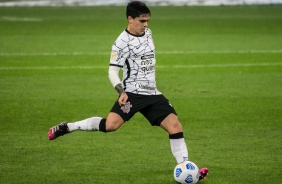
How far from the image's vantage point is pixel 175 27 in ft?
85.6

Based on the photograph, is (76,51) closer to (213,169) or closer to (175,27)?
(175,27)

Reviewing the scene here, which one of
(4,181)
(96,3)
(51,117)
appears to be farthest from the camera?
(96,3)

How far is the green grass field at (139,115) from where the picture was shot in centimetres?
1033

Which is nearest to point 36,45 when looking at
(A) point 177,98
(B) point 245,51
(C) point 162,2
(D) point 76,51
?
(D) point 76,51

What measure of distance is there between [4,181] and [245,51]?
40.8ft

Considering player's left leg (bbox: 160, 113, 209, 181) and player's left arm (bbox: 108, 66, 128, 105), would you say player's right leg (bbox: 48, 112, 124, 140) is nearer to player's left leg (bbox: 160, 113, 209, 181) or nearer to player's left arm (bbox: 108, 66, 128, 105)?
player's left arm (bbox: 108, 66, 128, 105)

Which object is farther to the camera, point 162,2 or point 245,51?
point 162,2

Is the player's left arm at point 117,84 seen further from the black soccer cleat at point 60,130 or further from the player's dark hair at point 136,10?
the black soccer cleat at point 60,130

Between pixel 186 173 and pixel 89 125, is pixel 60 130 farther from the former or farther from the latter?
pixel 186 173

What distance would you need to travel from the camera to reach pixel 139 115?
45.2ft

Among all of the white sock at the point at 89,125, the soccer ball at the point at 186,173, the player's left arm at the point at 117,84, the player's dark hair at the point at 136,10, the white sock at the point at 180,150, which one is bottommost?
the soccer ball at the point at 186,173

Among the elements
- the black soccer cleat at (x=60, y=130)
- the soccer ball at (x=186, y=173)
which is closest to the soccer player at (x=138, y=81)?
the soccer ball at (x=186, y=173)

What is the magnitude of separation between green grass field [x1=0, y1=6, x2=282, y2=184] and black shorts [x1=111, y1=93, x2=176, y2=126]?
0.72m

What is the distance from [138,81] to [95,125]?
29.3 inches
